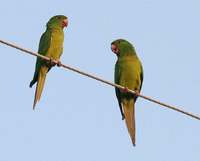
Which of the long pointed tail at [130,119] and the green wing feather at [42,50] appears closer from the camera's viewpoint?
the long pointed tail at [130,119]

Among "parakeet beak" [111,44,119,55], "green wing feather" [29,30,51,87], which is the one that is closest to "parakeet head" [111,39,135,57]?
"parakeet beak" [111,44,119,55]

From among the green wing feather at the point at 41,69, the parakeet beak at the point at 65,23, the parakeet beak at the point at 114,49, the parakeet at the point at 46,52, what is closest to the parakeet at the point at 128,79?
the parakeet beak at the point at 114,49

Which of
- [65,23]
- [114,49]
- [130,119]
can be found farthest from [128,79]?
[65,23]

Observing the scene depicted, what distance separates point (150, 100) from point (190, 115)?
0.52 m

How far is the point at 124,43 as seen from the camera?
660 cm

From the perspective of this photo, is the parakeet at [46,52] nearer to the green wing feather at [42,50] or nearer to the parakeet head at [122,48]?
the green wing feather at [42,50]

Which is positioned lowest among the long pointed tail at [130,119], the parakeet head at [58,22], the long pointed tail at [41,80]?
the long pointed tail at [130,119]

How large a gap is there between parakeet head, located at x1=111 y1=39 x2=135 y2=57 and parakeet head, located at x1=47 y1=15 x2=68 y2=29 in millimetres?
1126

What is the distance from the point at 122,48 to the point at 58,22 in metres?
1.46

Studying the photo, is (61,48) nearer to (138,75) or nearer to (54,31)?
(54,31)

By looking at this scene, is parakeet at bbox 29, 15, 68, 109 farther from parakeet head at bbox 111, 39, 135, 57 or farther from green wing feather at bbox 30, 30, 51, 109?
parakeet head at bbox 111, 39, 135, 57

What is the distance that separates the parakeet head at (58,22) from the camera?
689cm

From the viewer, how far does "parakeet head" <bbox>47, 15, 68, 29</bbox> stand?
689 cm

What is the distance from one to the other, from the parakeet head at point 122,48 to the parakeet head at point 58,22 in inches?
44.3
